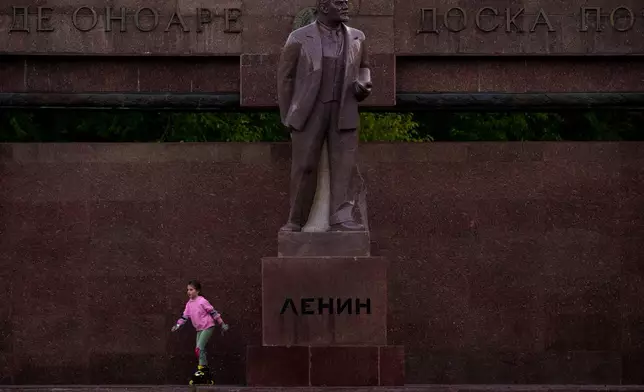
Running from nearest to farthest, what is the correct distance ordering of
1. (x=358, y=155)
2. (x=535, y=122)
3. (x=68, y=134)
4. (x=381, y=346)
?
(x=381, y=346) → (x=358, y=155) → (x=68, y=134) → (x=535, y=122)

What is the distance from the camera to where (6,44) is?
83.3 feet

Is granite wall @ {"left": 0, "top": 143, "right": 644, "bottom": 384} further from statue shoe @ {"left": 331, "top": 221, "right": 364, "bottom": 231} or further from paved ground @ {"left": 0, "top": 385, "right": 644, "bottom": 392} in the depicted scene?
statue shoe @ {"left": 331, "top": 221, "right": 364, "bottom": 231}

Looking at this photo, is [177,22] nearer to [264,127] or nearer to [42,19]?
[42,19]

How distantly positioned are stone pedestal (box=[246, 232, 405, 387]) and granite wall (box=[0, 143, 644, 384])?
2722mm

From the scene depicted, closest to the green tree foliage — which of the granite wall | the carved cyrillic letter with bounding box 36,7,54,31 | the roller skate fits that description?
the granite wall

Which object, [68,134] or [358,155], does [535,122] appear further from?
[358,155]

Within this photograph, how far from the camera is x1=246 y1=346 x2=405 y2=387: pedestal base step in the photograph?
22172 mm

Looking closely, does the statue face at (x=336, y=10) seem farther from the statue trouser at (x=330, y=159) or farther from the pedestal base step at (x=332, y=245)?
the pedestal base step at (x=332, y=245)

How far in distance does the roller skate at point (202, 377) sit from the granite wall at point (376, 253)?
208 centimetres

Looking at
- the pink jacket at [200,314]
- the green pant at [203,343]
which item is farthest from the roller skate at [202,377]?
the pink jacket at [200,314]

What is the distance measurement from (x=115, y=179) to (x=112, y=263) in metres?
1.12

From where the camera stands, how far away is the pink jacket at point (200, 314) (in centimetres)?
2334

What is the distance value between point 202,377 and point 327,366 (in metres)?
1.58

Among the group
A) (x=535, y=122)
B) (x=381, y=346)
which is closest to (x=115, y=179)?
(x=381, y=346)
